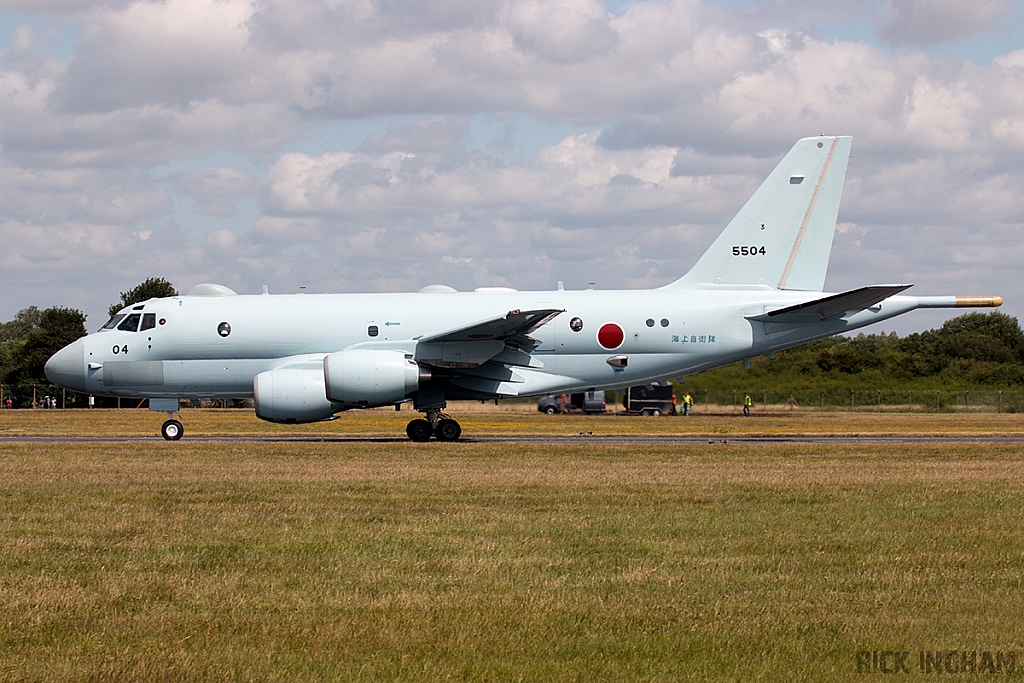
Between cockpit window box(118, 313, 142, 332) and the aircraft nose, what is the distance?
114 centimetres

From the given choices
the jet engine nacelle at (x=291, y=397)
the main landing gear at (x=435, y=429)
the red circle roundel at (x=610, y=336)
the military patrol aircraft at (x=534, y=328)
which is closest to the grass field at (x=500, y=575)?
the jet engine nacelle at (x=291, y=397)

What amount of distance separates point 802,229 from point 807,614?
71.6 ft

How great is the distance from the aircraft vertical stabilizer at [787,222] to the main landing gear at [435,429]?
7.79 metres

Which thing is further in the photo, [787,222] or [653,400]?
[653,400]

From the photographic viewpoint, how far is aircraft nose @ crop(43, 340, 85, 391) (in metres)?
27.7

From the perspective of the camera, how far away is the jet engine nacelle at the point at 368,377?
24.6 m

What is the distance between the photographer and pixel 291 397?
25.0m

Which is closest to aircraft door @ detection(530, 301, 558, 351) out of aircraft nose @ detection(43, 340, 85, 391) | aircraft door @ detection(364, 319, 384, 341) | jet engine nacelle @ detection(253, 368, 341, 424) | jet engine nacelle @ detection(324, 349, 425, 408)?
jet engine nacelle @ detection(324, 349, 425, 408)

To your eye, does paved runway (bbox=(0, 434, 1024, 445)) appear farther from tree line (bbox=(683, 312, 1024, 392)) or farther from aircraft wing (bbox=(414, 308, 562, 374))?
tree line (bbox=(683, 312, 1024, 392))

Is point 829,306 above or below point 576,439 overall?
above

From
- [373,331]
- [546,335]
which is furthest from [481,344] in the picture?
[373,331]

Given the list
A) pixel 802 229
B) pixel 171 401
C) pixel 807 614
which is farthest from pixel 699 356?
pixel 807 614

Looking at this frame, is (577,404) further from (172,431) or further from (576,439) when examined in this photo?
→ (172,431)

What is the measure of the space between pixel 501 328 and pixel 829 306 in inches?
315
